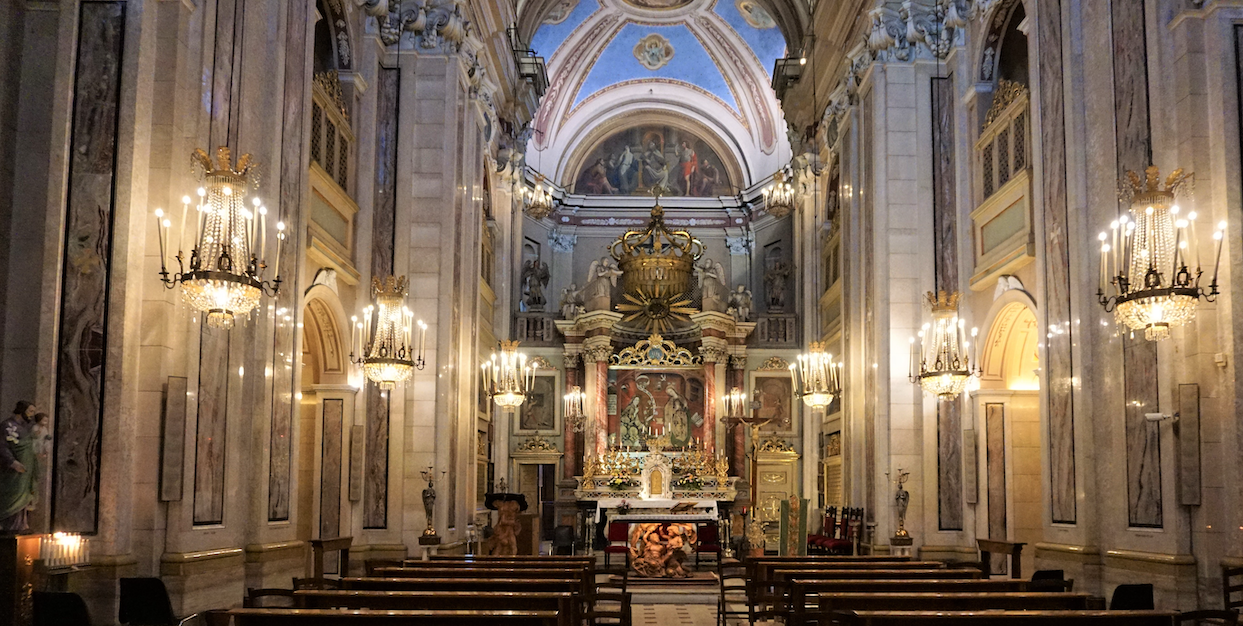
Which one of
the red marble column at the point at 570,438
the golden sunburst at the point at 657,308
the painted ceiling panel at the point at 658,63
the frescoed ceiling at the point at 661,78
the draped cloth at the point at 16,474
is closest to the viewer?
the draped cloth at the point at 16,474

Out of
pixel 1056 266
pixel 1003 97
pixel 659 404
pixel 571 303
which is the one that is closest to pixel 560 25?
pixel 571 303

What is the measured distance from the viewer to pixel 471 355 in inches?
747

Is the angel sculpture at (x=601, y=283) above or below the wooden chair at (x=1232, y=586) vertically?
above

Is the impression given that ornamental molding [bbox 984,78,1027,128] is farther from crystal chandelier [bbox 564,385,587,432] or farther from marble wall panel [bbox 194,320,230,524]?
crystal chandelier [bbox 564,385,587,432]

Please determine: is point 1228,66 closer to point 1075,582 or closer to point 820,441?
point 1075,582

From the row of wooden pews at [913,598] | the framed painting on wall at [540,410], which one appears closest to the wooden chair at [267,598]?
the row of wooden pews at [913,598]

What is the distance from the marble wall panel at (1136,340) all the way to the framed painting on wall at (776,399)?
17256mm

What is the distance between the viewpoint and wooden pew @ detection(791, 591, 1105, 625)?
7926 mm

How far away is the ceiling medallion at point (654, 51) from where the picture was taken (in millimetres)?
31203

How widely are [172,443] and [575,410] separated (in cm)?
1820

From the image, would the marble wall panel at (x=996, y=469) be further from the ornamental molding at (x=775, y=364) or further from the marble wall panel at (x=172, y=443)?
the ornamental molding at (x=775, y=364)

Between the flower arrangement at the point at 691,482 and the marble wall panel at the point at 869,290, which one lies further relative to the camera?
the flower arrangement at the point at 691,482

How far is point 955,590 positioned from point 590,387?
18.8m

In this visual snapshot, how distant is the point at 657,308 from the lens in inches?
1101
